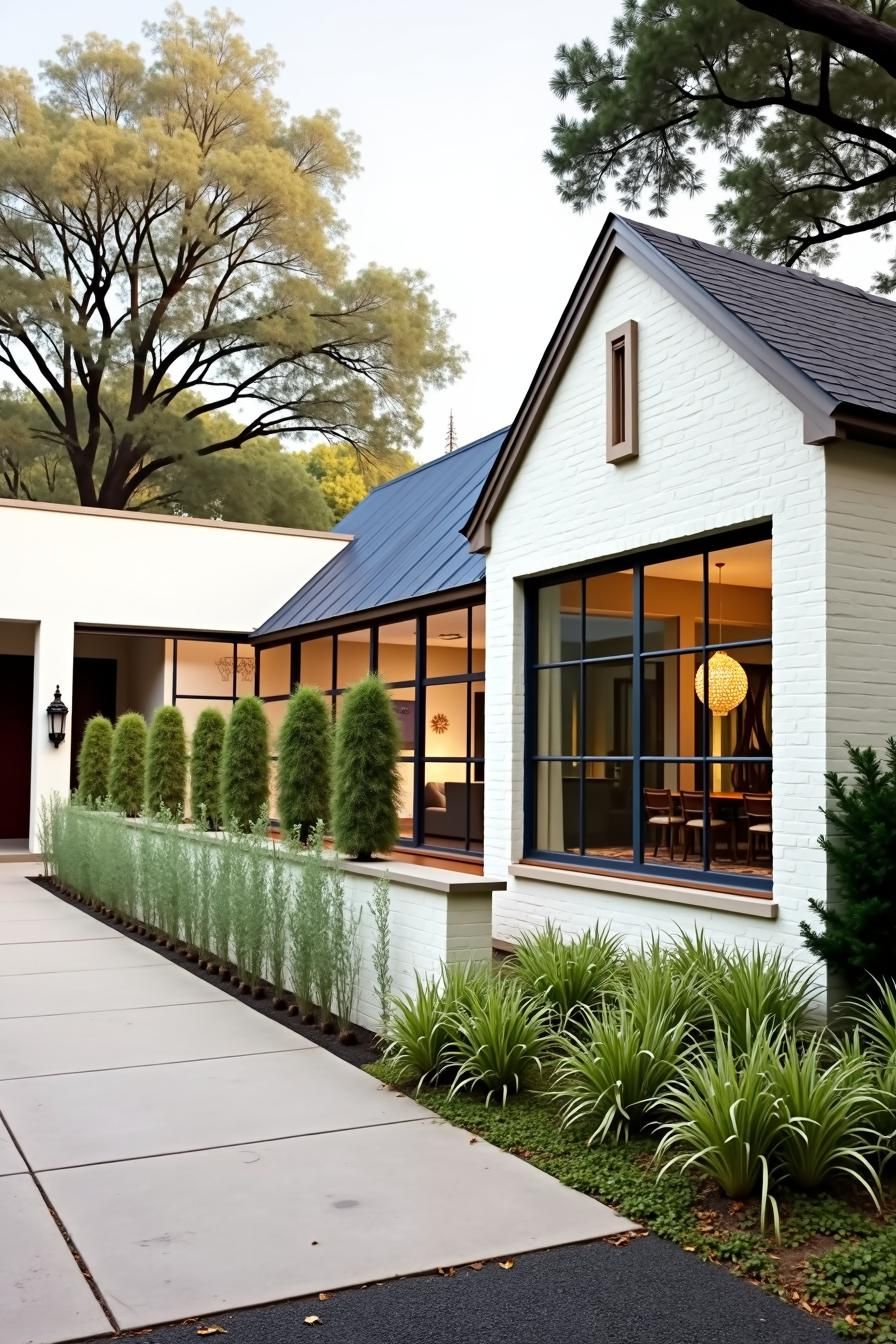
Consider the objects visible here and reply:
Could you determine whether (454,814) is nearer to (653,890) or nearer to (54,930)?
(54,930)

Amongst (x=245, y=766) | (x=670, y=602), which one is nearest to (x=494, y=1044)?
(x=245, y=766)

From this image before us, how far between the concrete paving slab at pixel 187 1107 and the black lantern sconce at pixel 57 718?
10439mm

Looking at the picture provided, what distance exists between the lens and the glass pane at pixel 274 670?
→ 17656mm

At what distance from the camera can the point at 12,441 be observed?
27.2 metres

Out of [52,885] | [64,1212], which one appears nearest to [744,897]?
[64,1212]

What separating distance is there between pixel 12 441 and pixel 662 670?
1883 cm

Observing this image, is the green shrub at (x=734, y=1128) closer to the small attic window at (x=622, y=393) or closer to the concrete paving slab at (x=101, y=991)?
the concrete paving slab at (x=101, y=991)

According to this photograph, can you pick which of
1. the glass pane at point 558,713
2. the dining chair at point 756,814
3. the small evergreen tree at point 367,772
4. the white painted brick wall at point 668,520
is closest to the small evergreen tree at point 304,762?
the small evergreen tree at point 367,772

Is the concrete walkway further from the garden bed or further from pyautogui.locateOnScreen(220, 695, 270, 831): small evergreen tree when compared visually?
pyautogui.locateOnScreen(220, 695, 270, 831): small evergreen tree

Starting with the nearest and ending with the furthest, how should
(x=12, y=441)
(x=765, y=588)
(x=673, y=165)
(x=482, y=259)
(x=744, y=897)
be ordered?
(x=744, y=897) → (x=765, y=588) → (x=673, y=165) → (x=12, y=441) → (x=482, y=259)

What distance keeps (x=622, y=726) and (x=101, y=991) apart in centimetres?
447

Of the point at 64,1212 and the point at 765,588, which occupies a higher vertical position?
the point at 765,588

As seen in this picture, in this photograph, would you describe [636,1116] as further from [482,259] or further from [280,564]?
[482,259]

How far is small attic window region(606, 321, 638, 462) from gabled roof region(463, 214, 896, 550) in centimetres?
44
